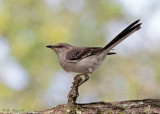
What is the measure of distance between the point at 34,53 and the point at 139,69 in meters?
2.81

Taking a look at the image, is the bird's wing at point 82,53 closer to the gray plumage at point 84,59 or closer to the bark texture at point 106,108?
the gray plumage at point 84,59

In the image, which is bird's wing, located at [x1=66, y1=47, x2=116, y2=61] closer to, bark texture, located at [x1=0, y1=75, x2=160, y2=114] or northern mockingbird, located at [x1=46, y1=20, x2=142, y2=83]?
northern mockingbird, located at [x1=46, y1=20, x2=142, y2=83]

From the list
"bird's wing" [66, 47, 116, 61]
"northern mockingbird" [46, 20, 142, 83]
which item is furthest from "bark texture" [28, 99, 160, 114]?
"bird's wing" [66, 47, 116, 61]

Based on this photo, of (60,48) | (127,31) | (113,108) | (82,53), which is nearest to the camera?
(113,108)

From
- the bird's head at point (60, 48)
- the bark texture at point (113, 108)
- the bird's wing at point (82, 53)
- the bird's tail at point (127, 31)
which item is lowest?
the bark texture at point (113, 108)

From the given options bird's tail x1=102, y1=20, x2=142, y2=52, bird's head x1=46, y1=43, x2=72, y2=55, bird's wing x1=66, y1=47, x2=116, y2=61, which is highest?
bird's head x1=46, y1=43, x2=72, y2=55

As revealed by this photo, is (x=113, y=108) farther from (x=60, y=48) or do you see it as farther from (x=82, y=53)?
(x=60, y=48)

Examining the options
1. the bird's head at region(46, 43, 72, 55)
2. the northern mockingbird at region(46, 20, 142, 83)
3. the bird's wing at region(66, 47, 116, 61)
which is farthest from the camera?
the bird's head at region(46, 43, 72, 55)

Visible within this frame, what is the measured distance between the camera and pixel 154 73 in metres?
9.27

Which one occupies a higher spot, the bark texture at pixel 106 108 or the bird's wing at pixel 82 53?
→ the bird's wing at pixel 82 53

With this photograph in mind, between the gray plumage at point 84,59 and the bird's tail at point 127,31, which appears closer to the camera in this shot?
the bird's tail at point 127,31

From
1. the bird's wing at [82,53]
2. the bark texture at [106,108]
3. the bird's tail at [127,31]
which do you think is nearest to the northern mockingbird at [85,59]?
the bird's wing at [82,53]

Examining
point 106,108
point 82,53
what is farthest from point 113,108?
point 82,53

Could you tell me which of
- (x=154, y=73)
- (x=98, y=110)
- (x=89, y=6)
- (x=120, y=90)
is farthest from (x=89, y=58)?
(x=89, y=6)
